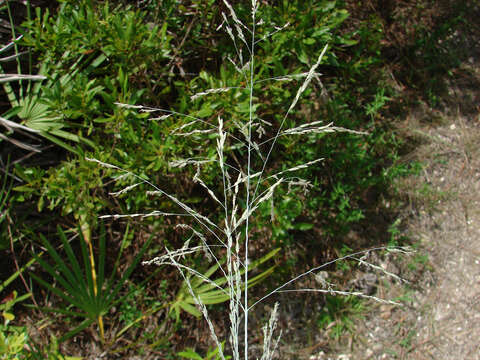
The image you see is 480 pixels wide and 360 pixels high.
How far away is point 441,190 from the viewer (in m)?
2.73

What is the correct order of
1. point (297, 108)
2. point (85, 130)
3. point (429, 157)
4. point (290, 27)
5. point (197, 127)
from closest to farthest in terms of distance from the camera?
1. point (197, 127)
2. point (290, 27)
3. point (85, 130)
4. point (297, 108)
5. point (429, 157)

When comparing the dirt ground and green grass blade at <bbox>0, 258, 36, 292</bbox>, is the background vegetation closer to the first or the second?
green grass blade at <bbox>0, 258, 36, 292</bbox>

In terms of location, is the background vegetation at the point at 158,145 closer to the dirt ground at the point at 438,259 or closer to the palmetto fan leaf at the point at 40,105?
the palmetto fan leaf at the point at 40,105

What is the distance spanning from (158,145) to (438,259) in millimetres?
1887

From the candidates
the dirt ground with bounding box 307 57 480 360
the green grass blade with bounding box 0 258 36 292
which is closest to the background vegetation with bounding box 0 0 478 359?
the green grass blade with bounding box 0 258 36 292

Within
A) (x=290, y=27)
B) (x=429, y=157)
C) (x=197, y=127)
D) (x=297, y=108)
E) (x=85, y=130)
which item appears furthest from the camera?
(x=429, y=157)

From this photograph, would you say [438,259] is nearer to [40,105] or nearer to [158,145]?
[158,145]

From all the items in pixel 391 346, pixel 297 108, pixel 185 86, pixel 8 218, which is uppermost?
pixel 185 86

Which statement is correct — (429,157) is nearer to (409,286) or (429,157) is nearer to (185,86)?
(409,286)

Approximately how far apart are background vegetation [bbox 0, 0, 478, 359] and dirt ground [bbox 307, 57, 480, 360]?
13cm

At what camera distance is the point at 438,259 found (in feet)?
8.71

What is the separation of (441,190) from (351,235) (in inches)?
26.5

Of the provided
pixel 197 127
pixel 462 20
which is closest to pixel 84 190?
pixel 197 127

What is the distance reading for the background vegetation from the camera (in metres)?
1.91
